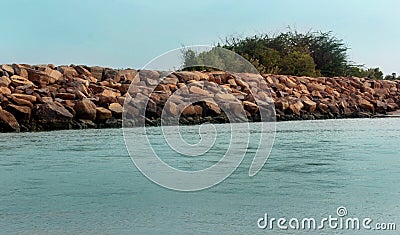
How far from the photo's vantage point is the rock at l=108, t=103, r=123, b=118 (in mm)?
8703

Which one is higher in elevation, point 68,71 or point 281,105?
point 68,71

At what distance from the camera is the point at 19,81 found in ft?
30.1

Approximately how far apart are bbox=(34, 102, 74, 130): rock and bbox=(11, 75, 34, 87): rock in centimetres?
142

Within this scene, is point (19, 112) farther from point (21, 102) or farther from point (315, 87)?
point (315, 87)

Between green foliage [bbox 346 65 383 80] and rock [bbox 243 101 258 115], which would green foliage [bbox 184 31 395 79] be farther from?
rock [bbox 243 101 258 115]

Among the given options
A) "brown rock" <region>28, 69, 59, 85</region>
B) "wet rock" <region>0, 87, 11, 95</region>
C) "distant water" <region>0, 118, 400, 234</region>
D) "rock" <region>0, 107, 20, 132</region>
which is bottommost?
"distant water" <region>0, 118, 400, 234</region>

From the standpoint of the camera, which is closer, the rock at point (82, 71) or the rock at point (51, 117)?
the rock at point (51, 117)

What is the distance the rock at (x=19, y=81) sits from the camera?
9062mm

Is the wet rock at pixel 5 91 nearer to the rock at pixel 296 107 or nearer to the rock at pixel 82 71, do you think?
the rock at pixel 82 71

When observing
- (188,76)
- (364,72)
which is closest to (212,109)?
(188,76)

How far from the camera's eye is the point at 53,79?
9719 millimetres

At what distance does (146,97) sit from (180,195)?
22.3ft

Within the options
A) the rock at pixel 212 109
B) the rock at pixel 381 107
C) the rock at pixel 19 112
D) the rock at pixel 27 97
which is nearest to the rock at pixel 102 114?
the rock at pixel 27 97

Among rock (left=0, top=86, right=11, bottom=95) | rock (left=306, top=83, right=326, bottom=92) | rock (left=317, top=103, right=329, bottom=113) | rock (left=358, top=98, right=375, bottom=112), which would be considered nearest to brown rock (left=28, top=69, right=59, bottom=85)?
rock (left=0, top=86, right=11, bottom=95)
